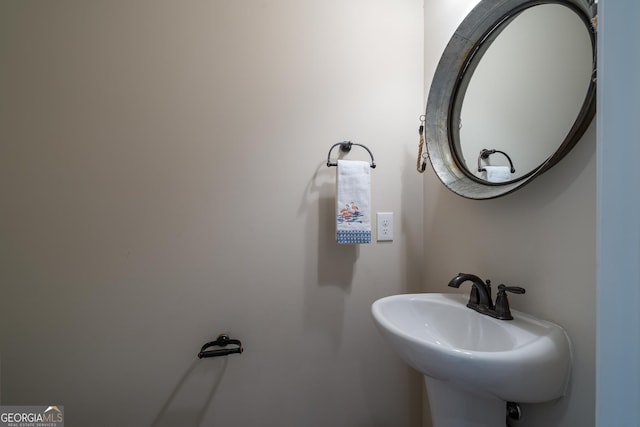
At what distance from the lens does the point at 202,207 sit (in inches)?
35.6

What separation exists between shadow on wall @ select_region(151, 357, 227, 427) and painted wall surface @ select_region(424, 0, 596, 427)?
1.08 m

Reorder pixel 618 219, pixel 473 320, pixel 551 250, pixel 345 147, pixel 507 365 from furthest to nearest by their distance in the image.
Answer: pixel 345 147 → pixel 473 320 → pixel 551 250 → pixel 507 365 → pixel 618 219

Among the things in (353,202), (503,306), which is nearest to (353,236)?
(353,202)

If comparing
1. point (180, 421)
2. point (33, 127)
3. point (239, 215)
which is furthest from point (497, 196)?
point (33, 127)

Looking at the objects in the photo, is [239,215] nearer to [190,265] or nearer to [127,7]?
[190,265]

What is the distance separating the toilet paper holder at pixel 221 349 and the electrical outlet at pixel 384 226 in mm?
755

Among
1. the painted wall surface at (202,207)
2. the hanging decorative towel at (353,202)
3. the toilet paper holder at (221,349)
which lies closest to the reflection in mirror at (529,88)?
the painted wall surface at (202,207)

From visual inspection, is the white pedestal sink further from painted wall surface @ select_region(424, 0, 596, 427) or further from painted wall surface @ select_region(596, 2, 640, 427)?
painted wall surface @ select_region(596, 2, 640, 427)

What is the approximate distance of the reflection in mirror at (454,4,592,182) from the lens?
584 millimetres

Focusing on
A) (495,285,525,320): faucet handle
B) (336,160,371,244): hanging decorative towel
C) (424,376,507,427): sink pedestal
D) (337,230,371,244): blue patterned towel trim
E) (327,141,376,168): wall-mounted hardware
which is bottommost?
(424,376,507,427): sink pedestal

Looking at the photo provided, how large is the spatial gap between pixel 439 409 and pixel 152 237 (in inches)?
46.1

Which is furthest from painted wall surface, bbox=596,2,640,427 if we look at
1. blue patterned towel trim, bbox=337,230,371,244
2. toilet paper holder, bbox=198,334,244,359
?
toilet paper holder, bbox=198,334,244,359

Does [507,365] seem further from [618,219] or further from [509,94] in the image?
[509,94]

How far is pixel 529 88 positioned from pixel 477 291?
66 centimetres
